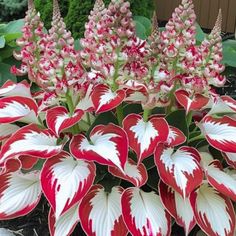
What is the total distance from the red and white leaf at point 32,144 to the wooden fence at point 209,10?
5399mm

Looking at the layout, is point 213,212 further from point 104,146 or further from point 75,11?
point 75,11

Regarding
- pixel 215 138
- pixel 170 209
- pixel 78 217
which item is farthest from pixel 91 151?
pixel 215 138

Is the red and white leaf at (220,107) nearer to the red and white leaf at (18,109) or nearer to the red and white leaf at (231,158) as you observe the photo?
the red and white leaf at (231,158)

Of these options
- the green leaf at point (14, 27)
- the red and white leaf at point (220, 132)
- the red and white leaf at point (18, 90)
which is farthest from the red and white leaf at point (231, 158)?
the green leaf at point (14, 27)

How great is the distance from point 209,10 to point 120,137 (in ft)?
18.4

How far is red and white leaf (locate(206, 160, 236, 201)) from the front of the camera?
71.6 inches

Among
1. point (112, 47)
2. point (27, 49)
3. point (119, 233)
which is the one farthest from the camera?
point (27, 49)

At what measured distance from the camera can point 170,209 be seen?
1835 millimetres

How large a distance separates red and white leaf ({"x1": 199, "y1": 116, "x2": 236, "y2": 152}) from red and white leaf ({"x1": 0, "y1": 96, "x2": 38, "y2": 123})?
70 cm

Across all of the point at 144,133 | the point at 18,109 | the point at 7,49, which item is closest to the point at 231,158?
the point at 144,133

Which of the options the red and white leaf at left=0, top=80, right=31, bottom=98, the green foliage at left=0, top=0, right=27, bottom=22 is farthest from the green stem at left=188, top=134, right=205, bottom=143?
the green foliage at left=0, top=0, right=27, bottom=22

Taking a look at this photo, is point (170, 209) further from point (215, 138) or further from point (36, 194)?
point (36, 194)

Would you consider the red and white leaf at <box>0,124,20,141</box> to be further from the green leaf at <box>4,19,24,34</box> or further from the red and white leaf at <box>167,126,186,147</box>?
the green leaf at <box>4,19,24,34</box>

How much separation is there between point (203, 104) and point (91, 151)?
49 cm
